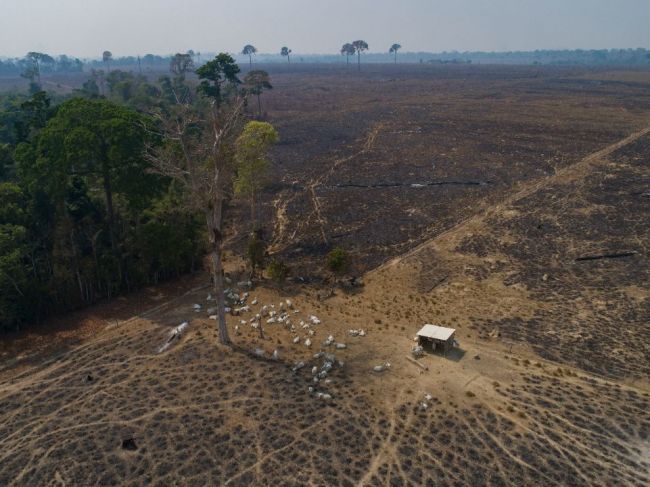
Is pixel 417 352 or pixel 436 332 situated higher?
pixel 436 332

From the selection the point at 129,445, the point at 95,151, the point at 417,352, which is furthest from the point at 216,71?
the point at 129,445

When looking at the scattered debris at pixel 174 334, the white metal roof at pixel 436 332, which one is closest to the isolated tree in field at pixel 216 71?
the scattered debris at pixel 174 334

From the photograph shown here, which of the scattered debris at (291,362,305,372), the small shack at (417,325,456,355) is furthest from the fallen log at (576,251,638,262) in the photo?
the scattered debris at (291,362,305,372)

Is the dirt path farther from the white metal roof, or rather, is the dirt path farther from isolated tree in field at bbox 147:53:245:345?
isolated tree in field at bbox 147:53:245:345

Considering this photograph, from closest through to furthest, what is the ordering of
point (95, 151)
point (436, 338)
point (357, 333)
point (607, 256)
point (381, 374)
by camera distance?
1. point (381, 374)
2. point (436, 338)
3. point (357, 333)
4. point (95, 151)
5. point (607, 256)

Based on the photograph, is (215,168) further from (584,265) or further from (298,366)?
(584,265)

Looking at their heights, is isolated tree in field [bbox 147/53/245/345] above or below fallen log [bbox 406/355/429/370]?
above
